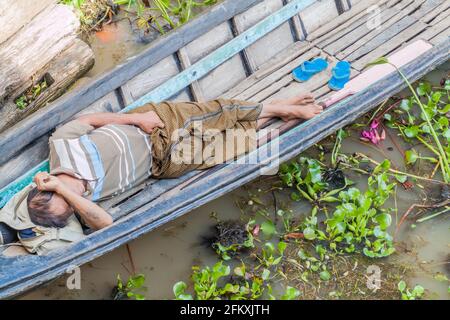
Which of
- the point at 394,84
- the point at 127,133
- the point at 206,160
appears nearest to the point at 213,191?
the point at 206,160

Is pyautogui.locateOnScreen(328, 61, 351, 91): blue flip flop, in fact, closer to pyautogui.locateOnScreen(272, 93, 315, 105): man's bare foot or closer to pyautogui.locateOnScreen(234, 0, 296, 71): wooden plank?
pyautogui.locateOnScreen(272, 93, 315, 105): man's bare foot

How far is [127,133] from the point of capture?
3834mm

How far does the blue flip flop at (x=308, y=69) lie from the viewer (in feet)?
15.3

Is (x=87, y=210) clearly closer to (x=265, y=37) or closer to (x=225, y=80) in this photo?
(x=225, y=80)

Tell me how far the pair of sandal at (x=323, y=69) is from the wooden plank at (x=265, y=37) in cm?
25

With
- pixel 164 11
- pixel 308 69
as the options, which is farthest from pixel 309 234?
pixel 164 11

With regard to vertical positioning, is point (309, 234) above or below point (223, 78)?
below

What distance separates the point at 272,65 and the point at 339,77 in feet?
1.64

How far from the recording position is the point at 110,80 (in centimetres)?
410

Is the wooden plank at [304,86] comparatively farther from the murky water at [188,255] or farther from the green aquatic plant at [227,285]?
the green aquatic plant at [227,285]

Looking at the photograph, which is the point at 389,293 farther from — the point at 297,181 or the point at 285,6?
the point at 285,6

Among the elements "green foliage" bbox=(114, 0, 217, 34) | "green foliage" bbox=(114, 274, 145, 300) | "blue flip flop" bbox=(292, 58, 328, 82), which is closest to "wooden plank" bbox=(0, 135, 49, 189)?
"green foliage" bbox=(114, 274, 145, 300)

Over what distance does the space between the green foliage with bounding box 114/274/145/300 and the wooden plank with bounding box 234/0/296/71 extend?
1.68m

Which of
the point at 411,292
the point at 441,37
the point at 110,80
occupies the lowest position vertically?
the point at 411,292
